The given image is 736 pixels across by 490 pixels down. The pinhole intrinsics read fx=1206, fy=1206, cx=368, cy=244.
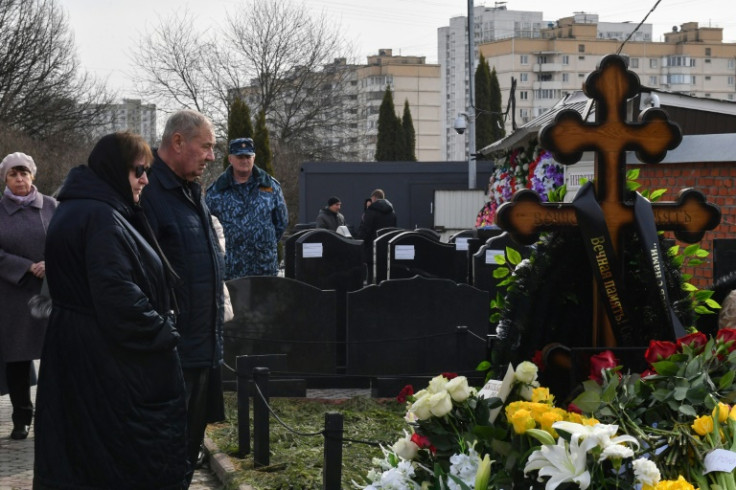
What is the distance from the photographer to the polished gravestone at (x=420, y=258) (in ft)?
47.4

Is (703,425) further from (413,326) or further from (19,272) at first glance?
(413,326)

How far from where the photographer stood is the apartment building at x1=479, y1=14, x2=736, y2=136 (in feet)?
447

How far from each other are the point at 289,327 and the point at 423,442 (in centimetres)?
732

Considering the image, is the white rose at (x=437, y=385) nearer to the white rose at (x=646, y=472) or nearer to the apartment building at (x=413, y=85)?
the white rose at (x=646, y=472)

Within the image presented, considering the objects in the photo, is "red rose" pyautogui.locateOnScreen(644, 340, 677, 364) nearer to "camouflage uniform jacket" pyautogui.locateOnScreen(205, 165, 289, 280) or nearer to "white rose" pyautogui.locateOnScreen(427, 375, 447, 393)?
"white rose" pyautogui.locateOnScreen(427, 375, 447, 393)

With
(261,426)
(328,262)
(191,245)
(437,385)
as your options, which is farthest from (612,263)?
(328,262)

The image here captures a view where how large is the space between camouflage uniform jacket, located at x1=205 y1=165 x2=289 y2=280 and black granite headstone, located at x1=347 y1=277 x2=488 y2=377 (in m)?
1.36

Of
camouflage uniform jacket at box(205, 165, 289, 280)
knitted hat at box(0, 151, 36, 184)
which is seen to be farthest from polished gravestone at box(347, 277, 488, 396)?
knitted hat at box(0, 151, 36, 184)

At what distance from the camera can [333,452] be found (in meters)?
5.66

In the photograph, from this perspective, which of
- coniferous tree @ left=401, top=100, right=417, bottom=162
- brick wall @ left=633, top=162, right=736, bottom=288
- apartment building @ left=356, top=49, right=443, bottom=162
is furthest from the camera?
apartment building @ left=356, top=49, right=443, bottom=162

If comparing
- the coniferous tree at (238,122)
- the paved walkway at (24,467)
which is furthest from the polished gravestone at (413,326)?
the coniferous tree at (238,122)

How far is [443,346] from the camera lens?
11.1 metres

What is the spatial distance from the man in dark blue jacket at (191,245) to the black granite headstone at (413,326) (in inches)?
192

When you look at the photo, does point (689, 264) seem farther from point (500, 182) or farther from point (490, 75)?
A: point (490, 75)
